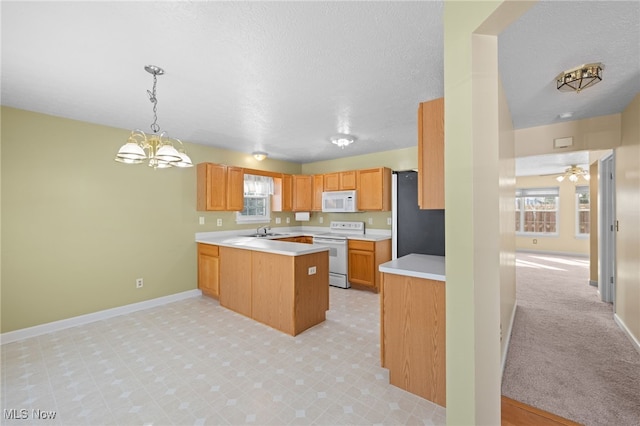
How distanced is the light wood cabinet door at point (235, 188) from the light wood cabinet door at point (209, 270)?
0.75 metres

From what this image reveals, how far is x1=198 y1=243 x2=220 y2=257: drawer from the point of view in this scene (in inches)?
150

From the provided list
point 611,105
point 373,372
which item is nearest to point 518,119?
point 611,105

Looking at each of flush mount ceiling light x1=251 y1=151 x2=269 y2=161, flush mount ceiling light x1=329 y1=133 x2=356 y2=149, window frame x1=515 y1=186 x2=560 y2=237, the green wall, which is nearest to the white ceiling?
the green wall

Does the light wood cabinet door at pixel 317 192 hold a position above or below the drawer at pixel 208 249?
above

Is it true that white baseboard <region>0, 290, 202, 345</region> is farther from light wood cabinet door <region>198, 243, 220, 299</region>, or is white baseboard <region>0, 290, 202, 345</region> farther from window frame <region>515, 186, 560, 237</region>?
window frame <region>515, 186, 560, 237</region>

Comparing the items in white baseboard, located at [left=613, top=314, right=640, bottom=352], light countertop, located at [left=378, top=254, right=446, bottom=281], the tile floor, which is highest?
light countertop, located at [left=378, top=254, right=446, bottom=281]

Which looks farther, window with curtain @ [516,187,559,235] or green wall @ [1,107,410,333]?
window with curtain @ [516,187,559,235]

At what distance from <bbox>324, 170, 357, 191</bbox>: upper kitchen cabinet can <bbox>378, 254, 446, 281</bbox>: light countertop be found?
8.97 ft

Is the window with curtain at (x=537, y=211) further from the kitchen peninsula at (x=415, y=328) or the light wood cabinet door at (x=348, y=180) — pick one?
the kitchen peninsula at (x=415, y=328)

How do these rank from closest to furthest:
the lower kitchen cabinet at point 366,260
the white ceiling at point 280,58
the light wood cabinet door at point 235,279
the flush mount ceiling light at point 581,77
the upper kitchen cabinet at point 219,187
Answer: the white ceiling at point 280,58, the flush mount ceiling light at point 581,77, the light wood cabinet door at point 235,279, the upper kitchen cabinet at point 219,187, the lower kitchen cabinet at point 366,260

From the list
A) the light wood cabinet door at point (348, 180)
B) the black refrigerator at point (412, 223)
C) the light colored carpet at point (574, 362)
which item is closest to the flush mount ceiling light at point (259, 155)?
the light wood cabinet door at point (348, 180)

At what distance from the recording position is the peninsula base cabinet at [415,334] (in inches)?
70.2

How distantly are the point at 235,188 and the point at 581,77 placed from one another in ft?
13.8

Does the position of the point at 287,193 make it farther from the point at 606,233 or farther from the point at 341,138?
the point at 606,233
